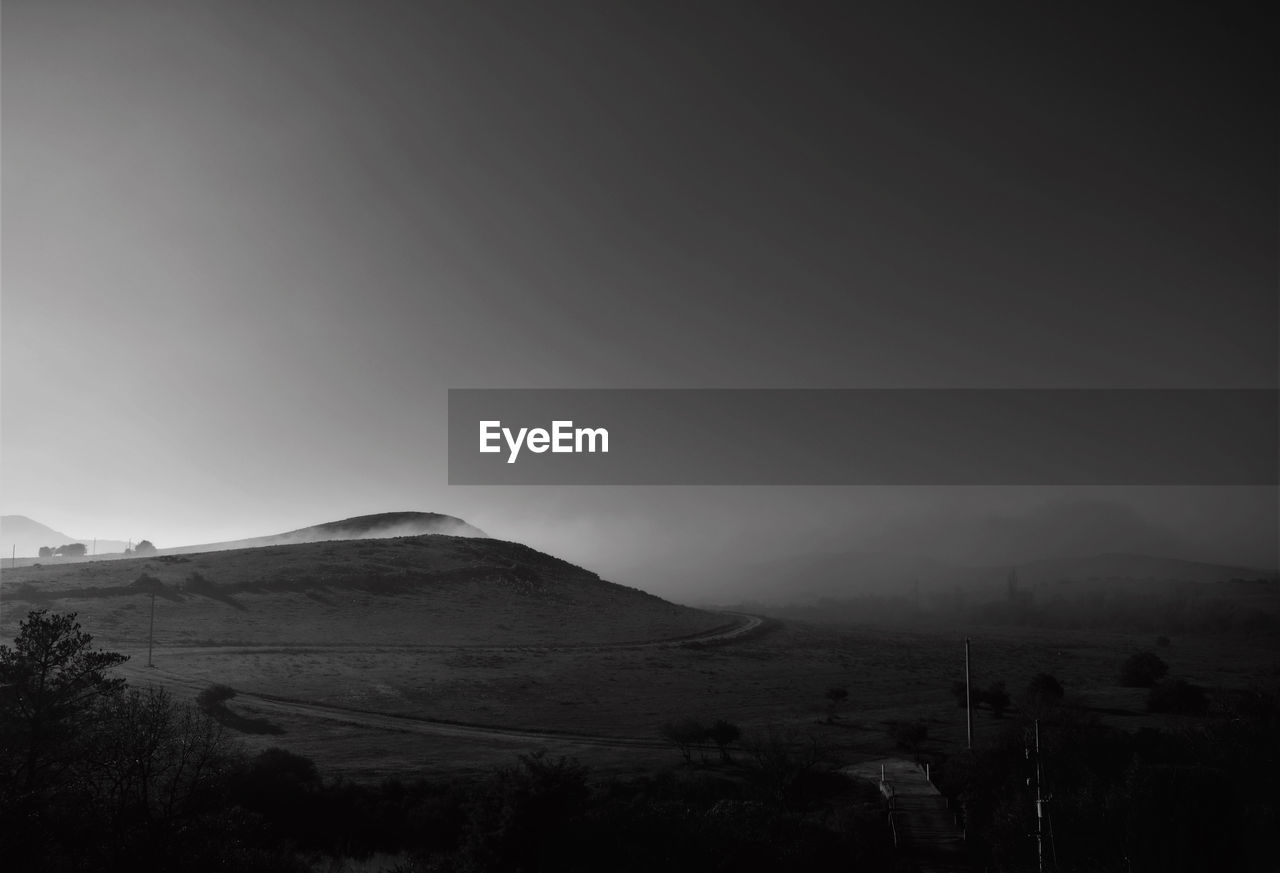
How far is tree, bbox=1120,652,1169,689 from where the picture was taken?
75500 mm

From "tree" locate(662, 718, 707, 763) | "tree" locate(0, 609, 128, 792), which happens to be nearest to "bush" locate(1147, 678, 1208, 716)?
"tree" locate(662, 718, 707, 763)

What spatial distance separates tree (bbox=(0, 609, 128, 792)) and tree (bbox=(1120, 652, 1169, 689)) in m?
80.4

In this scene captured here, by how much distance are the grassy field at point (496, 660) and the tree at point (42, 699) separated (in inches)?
569

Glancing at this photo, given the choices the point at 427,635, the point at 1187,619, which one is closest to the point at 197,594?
the point at 427,635

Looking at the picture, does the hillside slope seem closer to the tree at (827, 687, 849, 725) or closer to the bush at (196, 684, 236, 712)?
the bush at (196, 684, 236, 712)

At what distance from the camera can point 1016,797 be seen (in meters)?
32.3

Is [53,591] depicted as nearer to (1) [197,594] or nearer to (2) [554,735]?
(1) [197,594]

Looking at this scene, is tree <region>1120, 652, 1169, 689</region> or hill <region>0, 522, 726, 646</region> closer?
tree <region>1120, 652, 1169, 689</region>

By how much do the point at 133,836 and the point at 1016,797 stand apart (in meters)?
30.0

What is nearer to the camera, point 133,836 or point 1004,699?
point 133,836

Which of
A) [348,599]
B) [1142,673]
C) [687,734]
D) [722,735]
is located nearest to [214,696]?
[687,734]

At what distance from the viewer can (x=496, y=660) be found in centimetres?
8206

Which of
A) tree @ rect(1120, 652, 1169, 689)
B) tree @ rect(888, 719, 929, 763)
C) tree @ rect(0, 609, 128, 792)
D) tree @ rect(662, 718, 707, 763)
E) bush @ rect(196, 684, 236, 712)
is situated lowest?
tree @ rect(1120, 652, 1169, 689)

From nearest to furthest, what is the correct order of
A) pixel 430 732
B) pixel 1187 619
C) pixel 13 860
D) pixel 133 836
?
pixel 13 860 → pixel 133 836 → pixel 430 732 → pixel 1187 619
